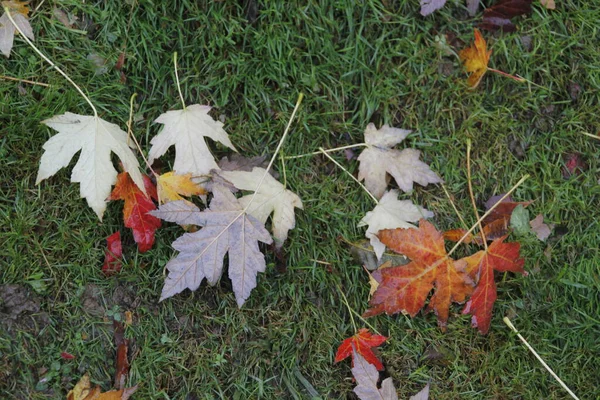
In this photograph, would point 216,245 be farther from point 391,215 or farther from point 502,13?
point 502,13

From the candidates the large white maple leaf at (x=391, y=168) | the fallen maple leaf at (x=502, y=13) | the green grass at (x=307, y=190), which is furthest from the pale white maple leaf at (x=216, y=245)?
the fallen maple leaf at (x=502, y=13)

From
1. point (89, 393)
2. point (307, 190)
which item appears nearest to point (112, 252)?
point (89, 393)

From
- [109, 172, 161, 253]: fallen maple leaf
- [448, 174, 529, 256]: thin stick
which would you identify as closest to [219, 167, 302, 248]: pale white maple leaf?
[109, 172, 161, 253]: fallen maple leaf

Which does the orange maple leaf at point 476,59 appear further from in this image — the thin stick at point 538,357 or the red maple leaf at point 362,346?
the red maple leaf at point 362,346

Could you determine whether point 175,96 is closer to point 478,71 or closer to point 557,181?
point 478,71

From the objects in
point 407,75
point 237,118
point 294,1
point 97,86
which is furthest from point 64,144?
point 407,75

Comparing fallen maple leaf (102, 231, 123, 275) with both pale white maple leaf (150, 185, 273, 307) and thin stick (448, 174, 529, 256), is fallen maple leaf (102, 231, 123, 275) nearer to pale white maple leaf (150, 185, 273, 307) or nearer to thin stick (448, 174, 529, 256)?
pale white maple leaf (150, 185, 273, 307)
